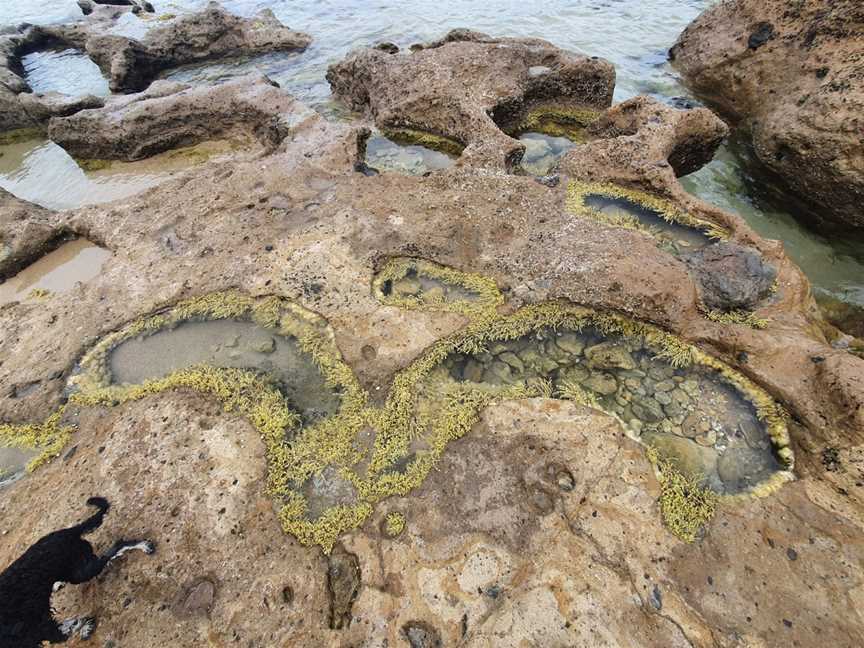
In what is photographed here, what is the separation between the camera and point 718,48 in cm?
1020

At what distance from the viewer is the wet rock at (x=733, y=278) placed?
5.52 meters

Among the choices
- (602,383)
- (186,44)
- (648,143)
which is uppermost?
(648,143)

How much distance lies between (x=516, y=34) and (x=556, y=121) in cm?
668

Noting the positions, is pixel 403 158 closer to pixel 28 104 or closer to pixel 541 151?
pixel 541 151

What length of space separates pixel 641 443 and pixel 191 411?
4.32 m

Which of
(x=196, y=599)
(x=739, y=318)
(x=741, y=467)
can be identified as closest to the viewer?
(x=196, y=599)

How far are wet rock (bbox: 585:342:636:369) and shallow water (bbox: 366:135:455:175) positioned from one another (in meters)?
5.22

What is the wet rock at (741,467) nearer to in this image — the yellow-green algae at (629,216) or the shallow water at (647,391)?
the shallow water at (647,391)

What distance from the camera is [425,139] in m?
9.82

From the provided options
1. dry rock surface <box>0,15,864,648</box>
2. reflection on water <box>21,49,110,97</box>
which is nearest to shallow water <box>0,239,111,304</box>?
dry rock surface <box>0,15,864,648</box>

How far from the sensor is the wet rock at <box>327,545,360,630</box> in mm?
3705

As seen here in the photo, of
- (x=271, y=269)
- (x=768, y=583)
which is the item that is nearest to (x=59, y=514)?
(x=271, y=269)

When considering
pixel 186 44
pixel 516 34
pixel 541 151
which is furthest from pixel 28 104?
pixel 516 34

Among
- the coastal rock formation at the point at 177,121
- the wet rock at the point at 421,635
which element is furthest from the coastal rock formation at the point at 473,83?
the wet rock at the point at 421,635
